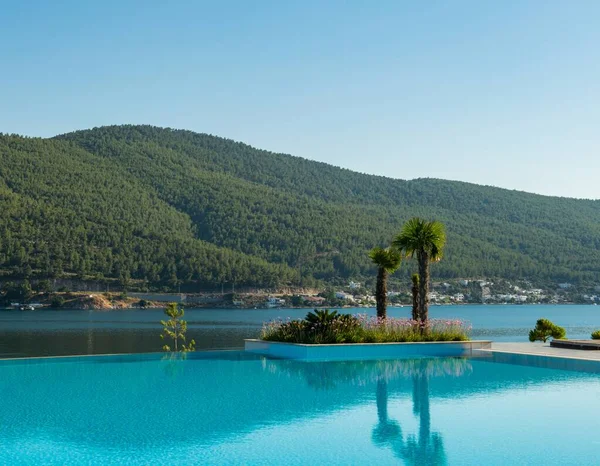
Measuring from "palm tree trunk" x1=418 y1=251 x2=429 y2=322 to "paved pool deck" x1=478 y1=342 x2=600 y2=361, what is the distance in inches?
86.7

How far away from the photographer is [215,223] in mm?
166500

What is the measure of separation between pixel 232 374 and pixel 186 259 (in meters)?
125

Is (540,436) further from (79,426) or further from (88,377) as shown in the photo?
(88,377)

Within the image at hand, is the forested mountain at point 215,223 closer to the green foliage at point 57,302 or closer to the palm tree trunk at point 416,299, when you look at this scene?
the green foliage at point 57,302

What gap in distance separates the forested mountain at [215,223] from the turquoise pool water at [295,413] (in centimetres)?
11723

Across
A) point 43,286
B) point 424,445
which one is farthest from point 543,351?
point 43,286

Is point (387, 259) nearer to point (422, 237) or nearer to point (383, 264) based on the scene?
point (383, 264)

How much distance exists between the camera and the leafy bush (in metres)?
20.6

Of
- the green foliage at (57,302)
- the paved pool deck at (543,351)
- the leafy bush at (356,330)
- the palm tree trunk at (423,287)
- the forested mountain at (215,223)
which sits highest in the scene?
the forested mountain at (215,223)

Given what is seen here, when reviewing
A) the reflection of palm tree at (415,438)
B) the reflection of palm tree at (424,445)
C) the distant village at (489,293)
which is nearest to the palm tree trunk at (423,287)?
the reflection of palm tree at (415,438)

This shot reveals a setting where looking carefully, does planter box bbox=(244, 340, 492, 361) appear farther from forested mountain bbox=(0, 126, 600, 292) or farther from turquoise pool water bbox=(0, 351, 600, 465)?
forested mountain bbox=(0, 126, 600, 292)

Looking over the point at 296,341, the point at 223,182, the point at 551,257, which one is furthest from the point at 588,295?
the point at 296,341

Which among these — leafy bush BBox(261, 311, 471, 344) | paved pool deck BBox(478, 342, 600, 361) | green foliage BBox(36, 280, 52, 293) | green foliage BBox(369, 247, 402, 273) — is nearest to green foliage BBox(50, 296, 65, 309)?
green foliage BBox(36, 280, 52, 293)

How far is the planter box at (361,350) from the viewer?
64.5 ft
